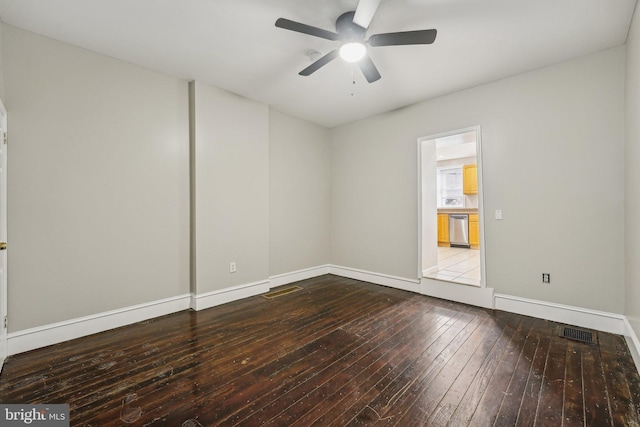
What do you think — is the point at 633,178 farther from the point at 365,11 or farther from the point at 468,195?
the point at 468,195

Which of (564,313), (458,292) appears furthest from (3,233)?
(564,313)

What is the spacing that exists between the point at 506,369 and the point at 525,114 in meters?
2.79

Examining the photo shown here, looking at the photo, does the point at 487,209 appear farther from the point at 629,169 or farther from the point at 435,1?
the point at 435,1

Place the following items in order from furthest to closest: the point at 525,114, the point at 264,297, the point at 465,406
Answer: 1. the point at 264,297
2. the point at 525,114
3. the point at 465,406

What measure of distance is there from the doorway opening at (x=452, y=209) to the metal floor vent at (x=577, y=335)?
34.0 inches

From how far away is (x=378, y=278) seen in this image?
4.59 meters

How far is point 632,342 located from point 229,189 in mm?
4443

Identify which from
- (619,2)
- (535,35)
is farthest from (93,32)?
(619,2)

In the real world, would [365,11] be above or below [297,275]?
above

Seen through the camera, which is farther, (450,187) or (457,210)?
(450,187)

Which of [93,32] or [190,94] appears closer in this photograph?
[93,32]

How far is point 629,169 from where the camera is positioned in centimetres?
247

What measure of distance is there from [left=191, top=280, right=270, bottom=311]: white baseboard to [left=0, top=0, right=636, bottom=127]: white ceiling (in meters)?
2.75

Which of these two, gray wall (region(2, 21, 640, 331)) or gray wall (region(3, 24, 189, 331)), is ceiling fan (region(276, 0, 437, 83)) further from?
gray wall (region(3, 24, 189, 331))
